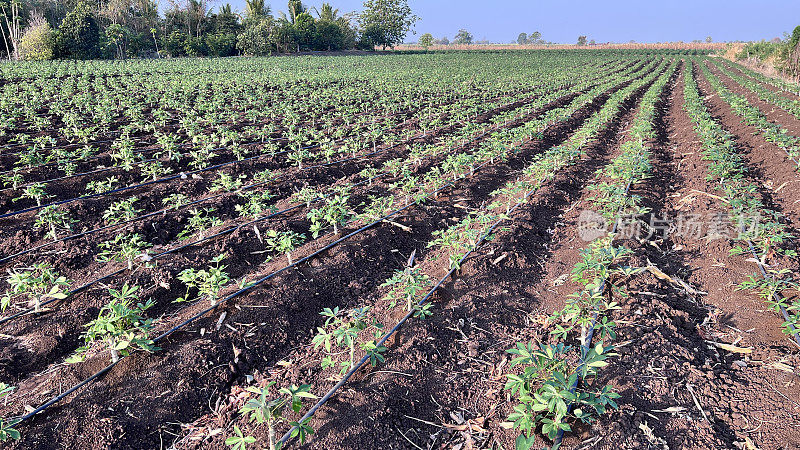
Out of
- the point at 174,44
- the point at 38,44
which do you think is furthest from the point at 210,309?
the point at 174,44

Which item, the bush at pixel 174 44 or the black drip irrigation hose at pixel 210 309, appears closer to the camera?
the black drip irrigation hose at pixel 210 309

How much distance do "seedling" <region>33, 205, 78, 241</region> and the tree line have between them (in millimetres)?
32336

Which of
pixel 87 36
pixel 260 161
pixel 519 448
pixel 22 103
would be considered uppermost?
pixel 87 36

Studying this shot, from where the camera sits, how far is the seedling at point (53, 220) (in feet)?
17.1

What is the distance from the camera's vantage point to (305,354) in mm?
3609

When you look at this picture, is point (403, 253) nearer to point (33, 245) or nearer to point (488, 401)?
point (488, 401)

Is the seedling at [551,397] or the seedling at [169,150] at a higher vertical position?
the seedling at [169,150]

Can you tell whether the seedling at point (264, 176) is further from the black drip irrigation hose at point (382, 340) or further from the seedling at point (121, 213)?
the black drip irrigation hose at point (382, 340)

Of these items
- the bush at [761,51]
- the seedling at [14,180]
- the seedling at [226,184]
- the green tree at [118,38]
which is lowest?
the seedling at [226,184]

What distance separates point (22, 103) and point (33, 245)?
1026 centimetres

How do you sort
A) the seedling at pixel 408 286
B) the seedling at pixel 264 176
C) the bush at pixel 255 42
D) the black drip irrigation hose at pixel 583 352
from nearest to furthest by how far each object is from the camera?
the black drip irrigation hose at pixel 583 352 < the seedling at pixel 408 286 < the seedling at pixel 264 176 < the bush at pixel 255 42

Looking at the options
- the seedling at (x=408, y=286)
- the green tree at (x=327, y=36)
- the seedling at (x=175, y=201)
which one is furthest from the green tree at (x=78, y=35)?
the seedling at (x=408, y=286)

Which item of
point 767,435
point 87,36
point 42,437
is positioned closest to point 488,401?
point 767,435

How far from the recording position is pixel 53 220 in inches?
211
